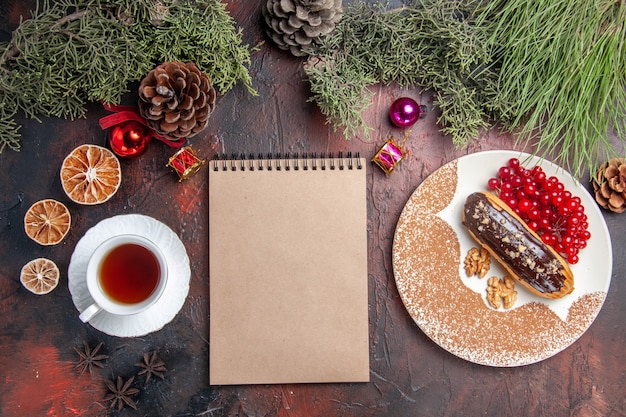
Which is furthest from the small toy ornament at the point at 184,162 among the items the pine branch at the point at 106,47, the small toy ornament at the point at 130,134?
the pine branch at the point at 106,47

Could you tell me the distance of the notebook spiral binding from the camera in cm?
113

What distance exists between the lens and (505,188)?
3.64 ft

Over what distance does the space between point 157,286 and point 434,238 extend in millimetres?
606

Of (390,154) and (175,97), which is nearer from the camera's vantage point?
(175,97)

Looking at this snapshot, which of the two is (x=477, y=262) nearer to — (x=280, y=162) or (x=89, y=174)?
(x=280, y=162)

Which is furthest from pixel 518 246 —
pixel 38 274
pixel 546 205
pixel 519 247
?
pixel 38 274

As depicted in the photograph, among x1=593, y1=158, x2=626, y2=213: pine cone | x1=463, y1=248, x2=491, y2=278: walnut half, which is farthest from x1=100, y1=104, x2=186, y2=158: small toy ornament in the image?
x1=593, y1=158, x2=626, y2=213: pine cone

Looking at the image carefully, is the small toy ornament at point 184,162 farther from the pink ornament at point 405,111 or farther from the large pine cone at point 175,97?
the pink ornament at point 405,111

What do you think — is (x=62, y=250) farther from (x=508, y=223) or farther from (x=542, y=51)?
(x=542, y=51)

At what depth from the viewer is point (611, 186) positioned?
1123 mm

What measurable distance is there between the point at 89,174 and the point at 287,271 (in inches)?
18.5

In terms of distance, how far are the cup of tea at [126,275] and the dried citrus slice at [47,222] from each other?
0.14m

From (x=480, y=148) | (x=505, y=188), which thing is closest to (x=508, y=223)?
(x=505, y=188)

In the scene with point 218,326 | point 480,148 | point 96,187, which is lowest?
point 218,326
